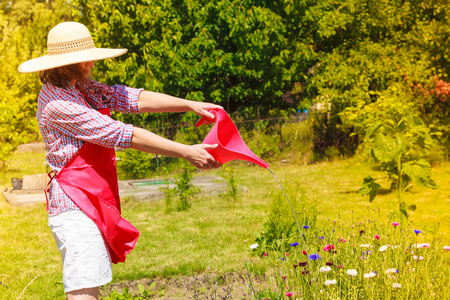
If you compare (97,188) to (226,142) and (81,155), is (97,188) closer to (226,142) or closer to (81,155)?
(81,155)

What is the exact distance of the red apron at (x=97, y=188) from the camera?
231 centimetres

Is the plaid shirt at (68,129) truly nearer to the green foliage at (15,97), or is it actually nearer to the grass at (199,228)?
the grass at (199,228)

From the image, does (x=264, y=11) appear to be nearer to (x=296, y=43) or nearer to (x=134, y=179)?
(x=296, y=43)

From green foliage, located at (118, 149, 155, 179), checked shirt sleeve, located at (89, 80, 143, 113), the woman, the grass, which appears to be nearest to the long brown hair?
the woman

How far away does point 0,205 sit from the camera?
25.2ft

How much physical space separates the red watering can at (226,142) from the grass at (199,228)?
725 mm

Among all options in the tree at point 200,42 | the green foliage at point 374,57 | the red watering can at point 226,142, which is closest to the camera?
the red watering can at point 226,142

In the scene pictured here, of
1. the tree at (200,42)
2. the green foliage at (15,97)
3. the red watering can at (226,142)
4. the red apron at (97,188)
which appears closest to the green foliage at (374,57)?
the tree at (200,42)

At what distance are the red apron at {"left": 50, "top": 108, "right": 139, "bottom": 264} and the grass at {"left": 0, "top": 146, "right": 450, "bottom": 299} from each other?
0.93m

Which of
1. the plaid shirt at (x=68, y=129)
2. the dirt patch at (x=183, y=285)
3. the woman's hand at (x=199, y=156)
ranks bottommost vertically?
the dirt patch at (x=183, y=285)

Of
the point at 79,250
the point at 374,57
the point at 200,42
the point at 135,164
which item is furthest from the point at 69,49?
the point at 374,57

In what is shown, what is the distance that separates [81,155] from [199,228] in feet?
13.2

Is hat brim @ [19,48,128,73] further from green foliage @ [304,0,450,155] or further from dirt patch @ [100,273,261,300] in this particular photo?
green foliage @ [304,0,450,155]

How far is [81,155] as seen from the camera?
233 cm
